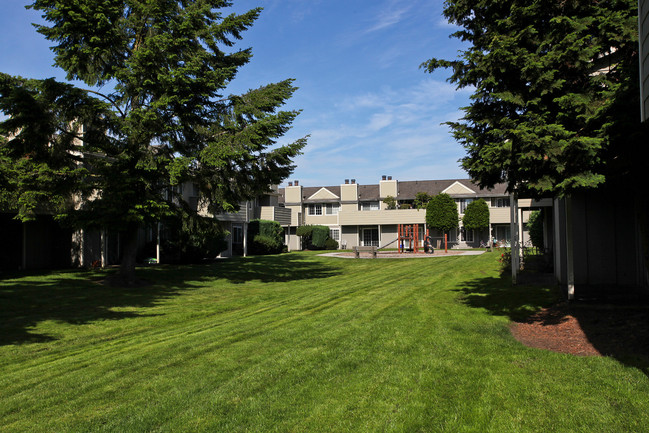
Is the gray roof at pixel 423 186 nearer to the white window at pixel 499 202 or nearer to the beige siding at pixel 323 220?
the white window at pixel 499 202

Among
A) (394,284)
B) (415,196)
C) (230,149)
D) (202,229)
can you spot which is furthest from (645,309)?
(415,196)

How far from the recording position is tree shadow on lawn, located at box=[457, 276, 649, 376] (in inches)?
249

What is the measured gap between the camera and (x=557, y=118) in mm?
7031

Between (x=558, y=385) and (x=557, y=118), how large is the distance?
4.05 m

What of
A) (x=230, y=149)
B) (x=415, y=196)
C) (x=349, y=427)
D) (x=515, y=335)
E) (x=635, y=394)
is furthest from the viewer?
(x=415, y=196)

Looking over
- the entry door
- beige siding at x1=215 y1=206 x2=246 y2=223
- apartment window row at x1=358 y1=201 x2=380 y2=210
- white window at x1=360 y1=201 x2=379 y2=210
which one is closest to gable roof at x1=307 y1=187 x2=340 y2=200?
apartment window row at x1=358 y1=201 x2=380 y2=210

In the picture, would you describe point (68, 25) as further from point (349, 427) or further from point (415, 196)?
point (415, 196)

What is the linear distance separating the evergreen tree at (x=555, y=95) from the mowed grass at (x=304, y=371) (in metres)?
2.86

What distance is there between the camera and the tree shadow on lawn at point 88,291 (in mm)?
10164

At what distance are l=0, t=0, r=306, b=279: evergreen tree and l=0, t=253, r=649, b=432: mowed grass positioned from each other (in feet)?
14.6

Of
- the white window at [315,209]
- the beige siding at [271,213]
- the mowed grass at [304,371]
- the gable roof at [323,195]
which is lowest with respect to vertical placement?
the mowed grass at [304,371]

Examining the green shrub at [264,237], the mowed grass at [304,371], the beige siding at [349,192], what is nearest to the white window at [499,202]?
the beige siding at [349,192]

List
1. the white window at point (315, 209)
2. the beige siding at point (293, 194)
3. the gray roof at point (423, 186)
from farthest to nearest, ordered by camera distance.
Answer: the beige siding at point (293, 194) < the white window at point (315, 209) < the gray roof at point (423, 186)

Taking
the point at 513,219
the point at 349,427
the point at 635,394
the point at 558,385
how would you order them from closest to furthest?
the point at 349,427, the point at 635,394, the point at 558,385, the point at 513,219
